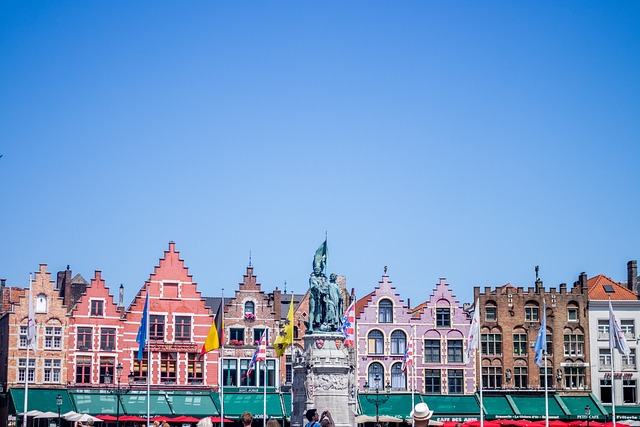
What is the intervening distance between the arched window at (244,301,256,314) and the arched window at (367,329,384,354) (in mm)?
8122

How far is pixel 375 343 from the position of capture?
2869 inches

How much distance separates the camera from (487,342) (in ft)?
242

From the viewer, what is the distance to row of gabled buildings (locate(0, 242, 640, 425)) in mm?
68688

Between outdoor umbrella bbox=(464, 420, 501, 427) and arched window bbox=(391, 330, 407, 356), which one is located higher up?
arched window bbox=(391, 330, 407, 356)

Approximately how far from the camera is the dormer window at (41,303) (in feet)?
225

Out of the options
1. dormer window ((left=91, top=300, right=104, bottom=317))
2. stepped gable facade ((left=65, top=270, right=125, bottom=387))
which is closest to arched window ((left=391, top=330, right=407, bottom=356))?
stepped gable facade ((left=65, top=270, right=125, bottom=387))

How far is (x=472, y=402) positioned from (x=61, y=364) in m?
27.2

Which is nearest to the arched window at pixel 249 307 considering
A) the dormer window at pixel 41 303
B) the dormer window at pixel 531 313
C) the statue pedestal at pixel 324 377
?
the dormer window at pixel 41 303

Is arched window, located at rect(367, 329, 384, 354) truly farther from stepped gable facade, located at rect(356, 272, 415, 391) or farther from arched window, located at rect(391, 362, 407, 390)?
arched window, located at rect(391, 362, 407, 390)

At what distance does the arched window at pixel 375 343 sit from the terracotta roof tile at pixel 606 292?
15.1 metres

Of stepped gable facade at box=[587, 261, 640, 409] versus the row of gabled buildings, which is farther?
stepped gable facade at box=[587, 261, 640, 409]

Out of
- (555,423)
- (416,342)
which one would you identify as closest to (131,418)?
(416,342)

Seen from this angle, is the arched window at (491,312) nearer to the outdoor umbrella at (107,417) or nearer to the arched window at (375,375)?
the arched window at (375,375)

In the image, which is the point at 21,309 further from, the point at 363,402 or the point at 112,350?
the point at 363,402
